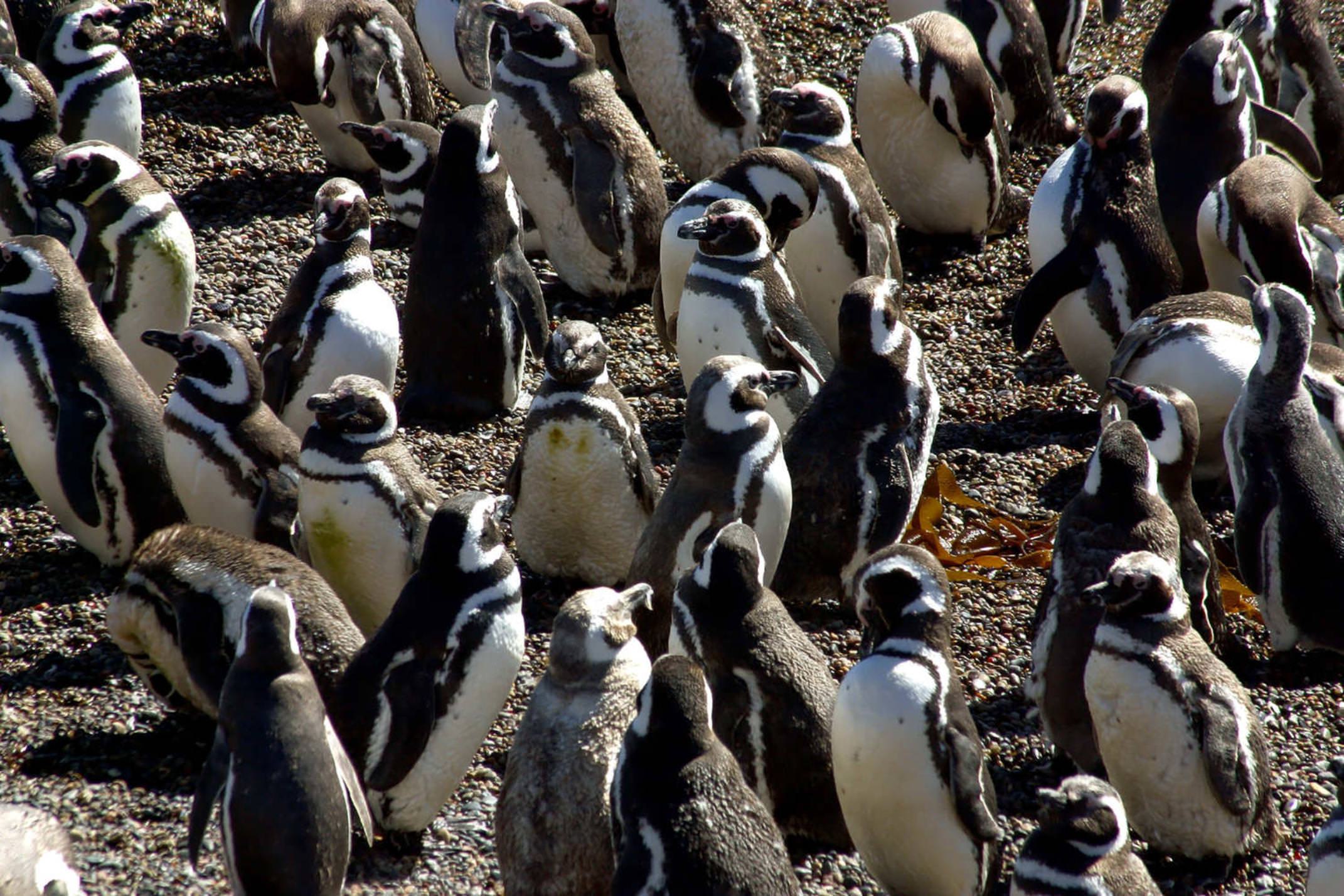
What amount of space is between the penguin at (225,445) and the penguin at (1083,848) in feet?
9.17

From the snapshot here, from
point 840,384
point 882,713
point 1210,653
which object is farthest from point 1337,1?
point 882,713

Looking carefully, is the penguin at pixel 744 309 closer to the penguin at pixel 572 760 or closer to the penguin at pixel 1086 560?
the penguin at pixel 1086 560

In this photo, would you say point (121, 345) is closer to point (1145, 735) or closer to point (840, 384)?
point (840, 384)

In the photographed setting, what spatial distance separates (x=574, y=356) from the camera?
555cm

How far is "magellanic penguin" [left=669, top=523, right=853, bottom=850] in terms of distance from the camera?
4.42m

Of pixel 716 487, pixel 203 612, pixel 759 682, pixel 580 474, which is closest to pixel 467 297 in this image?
pixel 580 474

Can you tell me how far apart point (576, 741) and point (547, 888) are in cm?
38

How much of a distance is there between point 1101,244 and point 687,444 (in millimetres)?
2657

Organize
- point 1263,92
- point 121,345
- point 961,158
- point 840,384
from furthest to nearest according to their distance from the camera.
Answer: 1. point 1263,92
2. point 961,158
3. point 121,345
4. point 840,384

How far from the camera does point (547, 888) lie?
4.00 meters

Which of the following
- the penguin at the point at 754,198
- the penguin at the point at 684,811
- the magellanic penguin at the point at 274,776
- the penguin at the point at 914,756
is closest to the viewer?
the penguin at the point at 684,811

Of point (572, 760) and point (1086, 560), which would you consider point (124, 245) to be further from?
point (1086, 560)

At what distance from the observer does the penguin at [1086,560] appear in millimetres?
4844

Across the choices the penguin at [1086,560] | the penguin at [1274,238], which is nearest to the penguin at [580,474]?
the penguin at [1086,560]
